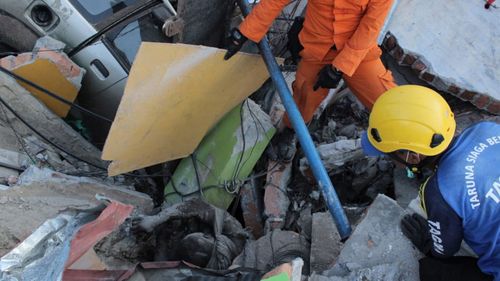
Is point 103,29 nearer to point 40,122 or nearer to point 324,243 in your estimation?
point 40,122

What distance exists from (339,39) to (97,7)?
209 centimetres

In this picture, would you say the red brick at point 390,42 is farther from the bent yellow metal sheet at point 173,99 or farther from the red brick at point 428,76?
the bent yellow metal sheet at point 173,99

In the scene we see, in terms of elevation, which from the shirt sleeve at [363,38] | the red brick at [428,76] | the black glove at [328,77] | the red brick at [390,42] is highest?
the shirt sleeve at [363,38]

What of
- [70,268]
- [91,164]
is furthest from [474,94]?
[70,268]

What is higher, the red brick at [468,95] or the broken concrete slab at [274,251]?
the broken concrete slab at [274,251]

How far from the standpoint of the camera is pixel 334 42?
3.81 meters

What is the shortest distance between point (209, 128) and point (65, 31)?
1476mm

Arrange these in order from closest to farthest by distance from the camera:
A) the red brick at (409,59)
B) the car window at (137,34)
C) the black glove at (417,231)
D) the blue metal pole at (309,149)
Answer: the black glove at (417,231) → the blue metal pole at (309,149) → the car window at (137,34) → the red brick at (409,59)

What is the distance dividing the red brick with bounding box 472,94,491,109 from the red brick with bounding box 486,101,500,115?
0.04 m

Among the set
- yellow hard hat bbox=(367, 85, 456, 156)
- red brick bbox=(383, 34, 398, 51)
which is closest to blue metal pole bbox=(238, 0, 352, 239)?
yellow hard hat bbox=(367, 85, 456, 156)

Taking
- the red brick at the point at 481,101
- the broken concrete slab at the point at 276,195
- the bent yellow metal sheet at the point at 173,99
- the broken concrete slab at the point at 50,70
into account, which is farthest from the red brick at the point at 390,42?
the broken concrete slab at the point at 50,70

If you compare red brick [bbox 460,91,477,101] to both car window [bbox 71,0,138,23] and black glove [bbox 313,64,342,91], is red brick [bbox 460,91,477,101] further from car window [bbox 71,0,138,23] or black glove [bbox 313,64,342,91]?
car window [bbox 71,0,138,23]

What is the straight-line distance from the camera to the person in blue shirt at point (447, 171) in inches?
98.2

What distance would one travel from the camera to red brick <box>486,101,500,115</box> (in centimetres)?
441
